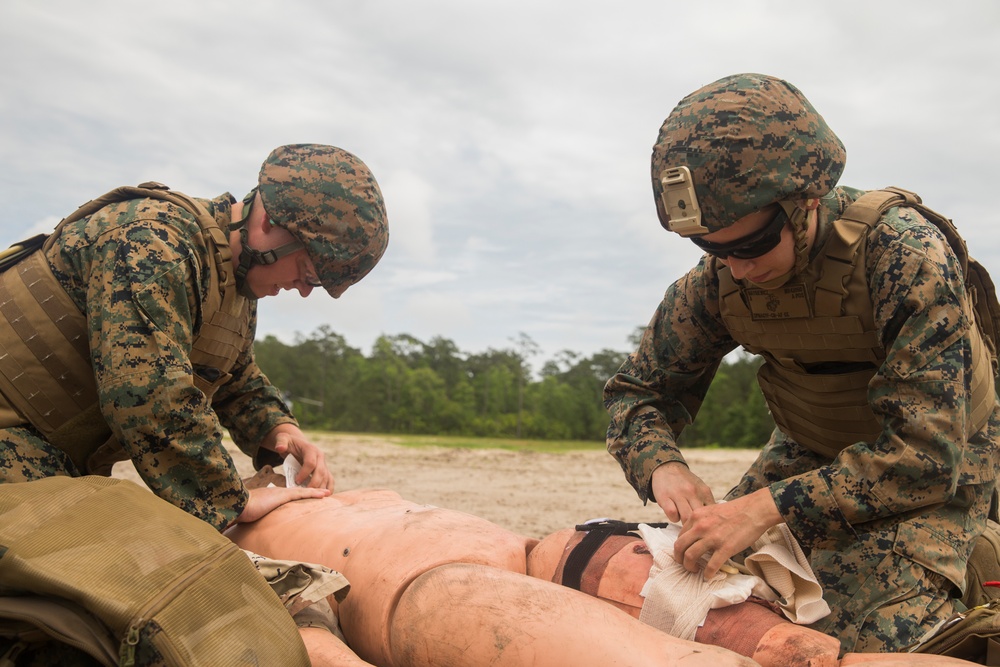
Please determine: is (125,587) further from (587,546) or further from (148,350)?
(587,546)

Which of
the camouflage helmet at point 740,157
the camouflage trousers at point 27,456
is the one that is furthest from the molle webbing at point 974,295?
the camouflage trousers at point 27,456

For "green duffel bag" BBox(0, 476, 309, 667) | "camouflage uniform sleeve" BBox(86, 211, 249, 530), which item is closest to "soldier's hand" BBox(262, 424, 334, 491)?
"camouflage uniform sleeve" BBox(86, 211, 249, 530)

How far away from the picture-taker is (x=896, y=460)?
2.77 metres

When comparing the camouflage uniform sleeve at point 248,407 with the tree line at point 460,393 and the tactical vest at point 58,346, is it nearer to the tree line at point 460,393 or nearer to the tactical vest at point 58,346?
A: the tactical vest at point 58,346

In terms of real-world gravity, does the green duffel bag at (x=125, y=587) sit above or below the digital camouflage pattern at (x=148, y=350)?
below

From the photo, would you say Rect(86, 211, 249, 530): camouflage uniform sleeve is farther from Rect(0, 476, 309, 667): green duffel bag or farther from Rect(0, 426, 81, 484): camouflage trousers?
Rect(0, 476, 309, 667): green duffel bag

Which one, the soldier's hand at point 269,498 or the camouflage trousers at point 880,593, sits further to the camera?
the soldier's hand at point 269,498

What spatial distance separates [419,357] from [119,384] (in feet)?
163

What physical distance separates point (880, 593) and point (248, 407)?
3149mm

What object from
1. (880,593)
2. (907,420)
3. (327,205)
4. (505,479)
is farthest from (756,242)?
(505,479)

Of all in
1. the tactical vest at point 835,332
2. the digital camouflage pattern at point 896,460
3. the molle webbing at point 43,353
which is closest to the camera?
the digital camouflage pattern at point 896,460

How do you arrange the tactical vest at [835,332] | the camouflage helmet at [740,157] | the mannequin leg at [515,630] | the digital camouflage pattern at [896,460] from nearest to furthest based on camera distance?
the mannequin leg at [515,630] < the digital camouflage pattern at [896,460] < the camouflage helmet at [740,157] < the tactical vest at [835,332]

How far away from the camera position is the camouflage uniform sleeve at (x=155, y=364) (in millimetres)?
3143

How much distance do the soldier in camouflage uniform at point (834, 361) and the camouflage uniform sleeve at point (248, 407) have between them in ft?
6.57
